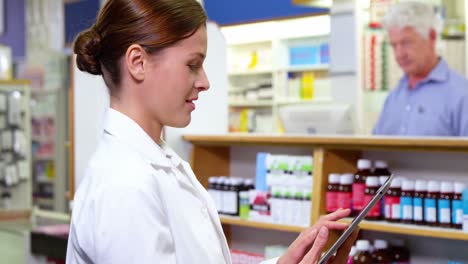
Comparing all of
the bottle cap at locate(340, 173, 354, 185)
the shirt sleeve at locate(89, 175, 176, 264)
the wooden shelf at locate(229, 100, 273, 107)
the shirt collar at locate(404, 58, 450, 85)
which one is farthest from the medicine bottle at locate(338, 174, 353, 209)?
the wooden shelf at locate(229, 100, 273, 107)

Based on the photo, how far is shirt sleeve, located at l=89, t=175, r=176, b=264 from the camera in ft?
4.56

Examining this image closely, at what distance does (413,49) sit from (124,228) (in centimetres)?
373

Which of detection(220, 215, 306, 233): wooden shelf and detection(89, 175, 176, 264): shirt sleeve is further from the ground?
detection(89, 175, 176, 264): shirt sleeve

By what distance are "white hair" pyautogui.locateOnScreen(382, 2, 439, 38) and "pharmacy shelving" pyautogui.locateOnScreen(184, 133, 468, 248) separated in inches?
59.0

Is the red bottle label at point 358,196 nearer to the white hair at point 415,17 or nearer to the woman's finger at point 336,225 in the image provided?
the woman's finger at point 336,225

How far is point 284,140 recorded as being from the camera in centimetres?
357

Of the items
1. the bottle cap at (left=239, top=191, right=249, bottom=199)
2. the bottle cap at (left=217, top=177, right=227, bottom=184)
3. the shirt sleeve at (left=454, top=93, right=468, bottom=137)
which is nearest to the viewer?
the bottle cap at (left=239, top=191, right=249, bottom=199)

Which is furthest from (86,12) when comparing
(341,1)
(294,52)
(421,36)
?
(421,36)

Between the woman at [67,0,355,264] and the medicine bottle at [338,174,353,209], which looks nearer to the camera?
the woman at [67,0,355,264]

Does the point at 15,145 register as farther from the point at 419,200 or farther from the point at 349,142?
the point at 419,200

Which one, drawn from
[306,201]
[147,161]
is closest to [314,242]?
[147,161]

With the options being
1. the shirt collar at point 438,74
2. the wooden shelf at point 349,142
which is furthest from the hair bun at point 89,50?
the shirt collar at point 438,74

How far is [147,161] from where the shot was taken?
150 cm

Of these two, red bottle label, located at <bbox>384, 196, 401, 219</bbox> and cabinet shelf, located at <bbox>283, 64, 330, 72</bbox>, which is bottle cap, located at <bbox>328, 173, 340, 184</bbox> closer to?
red bottle label, located at <bbox>384, 196, 401, 219</bbox>
